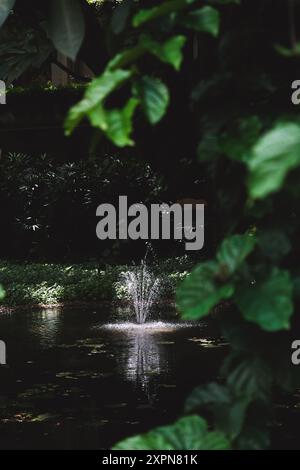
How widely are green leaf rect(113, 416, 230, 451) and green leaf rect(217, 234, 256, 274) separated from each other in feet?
0.86

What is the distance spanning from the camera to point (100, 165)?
15312 millimetres

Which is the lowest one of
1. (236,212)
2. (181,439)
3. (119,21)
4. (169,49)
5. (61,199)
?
(181,439)

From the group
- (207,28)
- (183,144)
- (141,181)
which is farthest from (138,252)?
(207,28)

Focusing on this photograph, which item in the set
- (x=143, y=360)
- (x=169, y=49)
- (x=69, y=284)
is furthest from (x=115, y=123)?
(x=69, y=284)

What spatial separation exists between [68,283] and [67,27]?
34.6 ft

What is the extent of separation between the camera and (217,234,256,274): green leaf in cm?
107

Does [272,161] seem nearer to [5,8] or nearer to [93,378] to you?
[5,8]

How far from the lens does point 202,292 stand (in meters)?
1.06

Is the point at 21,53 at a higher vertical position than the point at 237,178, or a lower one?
higher

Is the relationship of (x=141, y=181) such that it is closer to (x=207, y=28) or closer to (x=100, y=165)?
(x=100, y=165)

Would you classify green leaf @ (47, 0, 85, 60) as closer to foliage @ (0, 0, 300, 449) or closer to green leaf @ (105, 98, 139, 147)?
foliage @ (0, 0, 300, 449)

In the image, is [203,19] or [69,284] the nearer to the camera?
[203,19]

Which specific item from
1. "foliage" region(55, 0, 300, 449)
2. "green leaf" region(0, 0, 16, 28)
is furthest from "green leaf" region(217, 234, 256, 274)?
"green leaf" region(0, 0, 16, 28)

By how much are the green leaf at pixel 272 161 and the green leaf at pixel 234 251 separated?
0.20 meters
